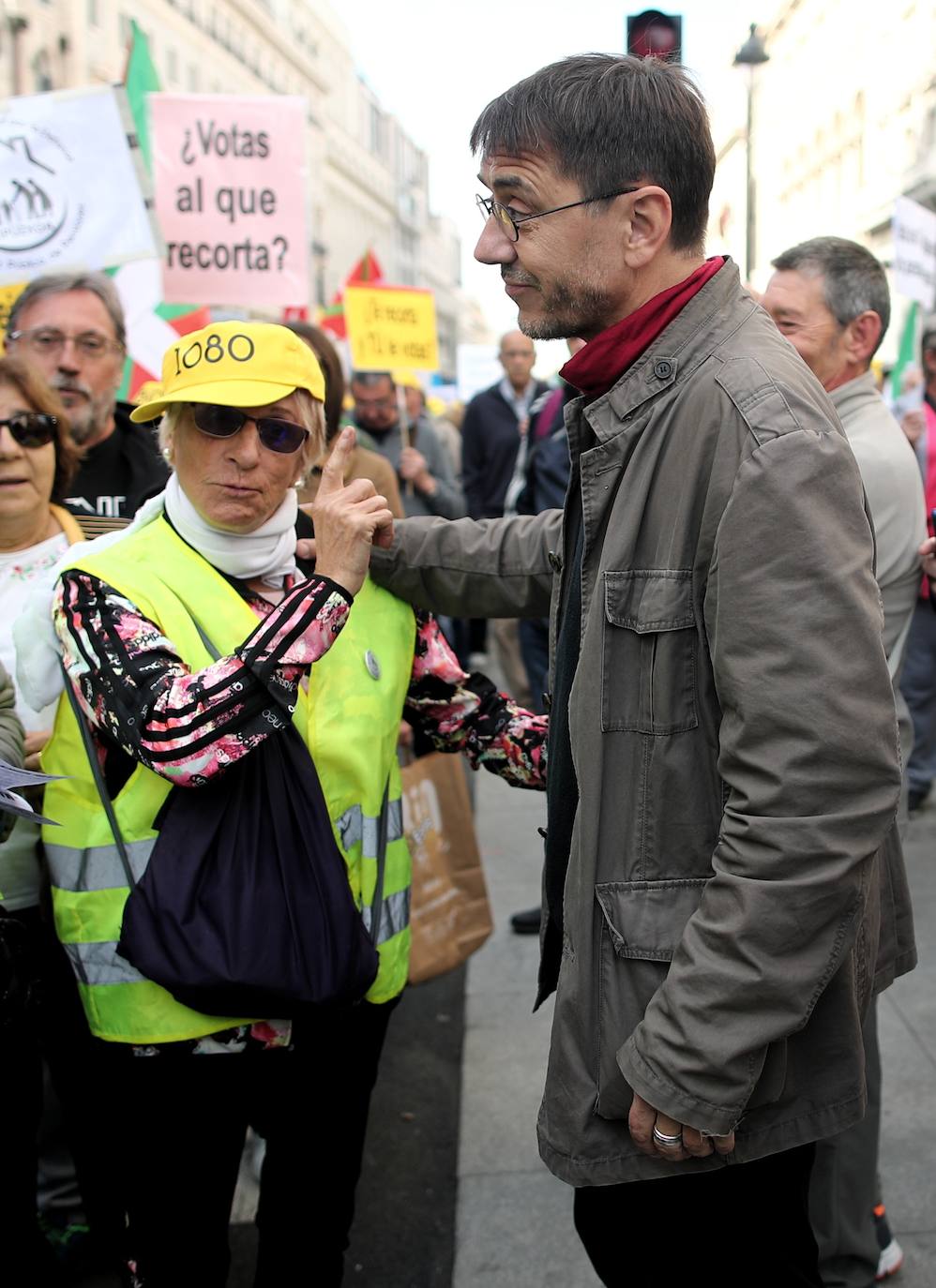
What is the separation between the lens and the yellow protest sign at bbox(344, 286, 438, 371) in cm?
778

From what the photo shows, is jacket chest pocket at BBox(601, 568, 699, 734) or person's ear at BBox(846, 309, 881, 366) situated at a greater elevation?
person's ear at BBox(846, 309, 881, 366)

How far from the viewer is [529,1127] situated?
3.55m

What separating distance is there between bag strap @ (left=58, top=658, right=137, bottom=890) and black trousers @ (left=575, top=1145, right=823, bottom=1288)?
0.89 meters

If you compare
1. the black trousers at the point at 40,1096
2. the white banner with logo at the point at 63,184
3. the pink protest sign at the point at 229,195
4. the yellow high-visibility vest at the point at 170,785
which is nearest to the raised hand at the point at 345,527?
the yellow high-visibility vest at the point at 170,785

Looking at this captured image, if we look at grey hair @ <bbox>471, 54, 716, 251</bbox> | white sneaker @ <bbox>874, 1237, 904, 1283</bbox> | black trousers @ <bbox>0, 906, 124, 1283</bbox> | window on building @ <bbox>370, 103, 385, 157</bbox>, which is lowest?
white sneaker @ <bbox>874, 1237, 904, 1283</bbox>

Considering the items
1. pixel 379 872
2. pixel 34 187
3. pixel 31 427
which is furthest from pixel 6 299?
pixel 379 872

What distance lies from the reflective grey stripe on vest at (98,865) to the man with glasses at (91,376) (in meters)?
1.58

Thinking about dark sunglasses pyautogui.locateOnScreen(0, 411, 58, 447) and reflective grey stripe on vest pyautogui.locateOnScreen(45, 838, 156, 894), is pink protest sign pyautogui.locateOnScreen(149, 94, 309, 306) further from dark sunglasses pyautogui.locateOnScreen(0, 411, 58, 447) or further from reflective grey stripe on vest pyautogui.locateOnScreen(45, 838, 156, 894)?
reflective grey stripe on vest pyautogui.locateOnScreen(45, 838, 156, 894)

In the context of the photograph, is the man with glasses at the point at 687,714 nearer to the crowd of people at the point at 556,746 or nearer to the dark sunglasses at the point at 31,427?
the crowd of people at the point at 556,746

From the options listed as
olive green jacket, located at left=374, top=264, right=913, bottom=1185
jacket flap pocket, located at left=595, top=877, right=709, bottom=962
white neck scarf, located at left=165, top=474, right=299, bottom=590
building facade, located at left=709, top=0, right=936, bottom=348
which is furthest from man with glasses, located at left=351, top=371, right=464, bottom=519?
building facade, located at left=709, top=0, right=936, bottom=348

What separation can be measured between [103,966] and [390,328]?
638 centimetres

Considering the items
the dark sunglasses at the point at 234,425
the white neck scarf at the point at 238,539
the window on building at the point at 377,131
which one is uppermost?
the window on building at the point at 377,131

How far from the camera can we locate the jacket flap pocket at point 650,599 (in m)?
1.60

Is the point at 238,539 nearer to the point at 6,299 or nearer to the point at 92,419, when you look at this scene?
the point at 92,419
